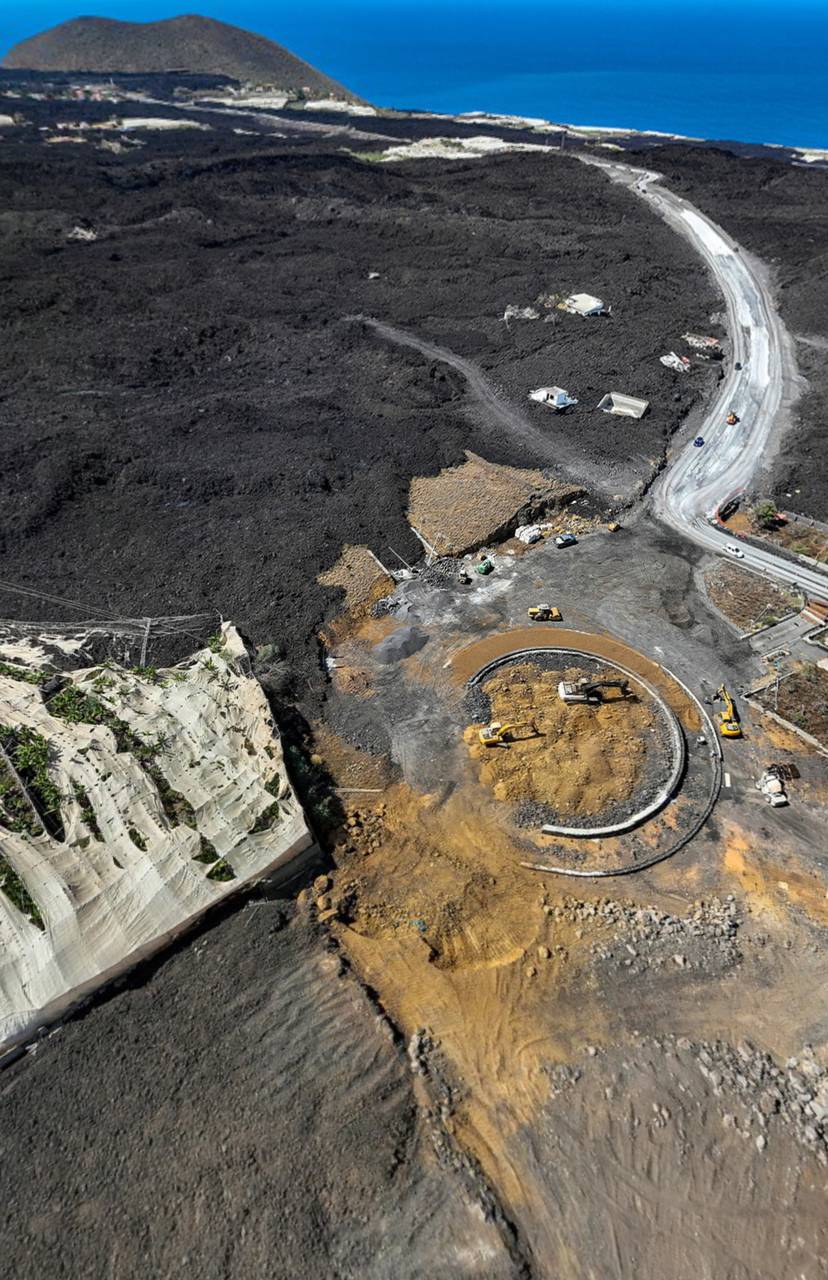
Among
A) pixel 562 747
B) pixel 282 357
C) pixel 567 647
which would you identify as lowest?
pixel 562 747

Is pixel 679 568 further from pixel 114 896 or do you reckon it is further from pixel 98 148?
pixel 98 148

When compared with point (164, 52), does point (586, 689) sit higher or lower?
lower

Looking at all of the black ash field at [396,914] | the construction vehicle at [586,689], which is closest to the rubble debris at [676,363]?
the black ash field at [396,914]

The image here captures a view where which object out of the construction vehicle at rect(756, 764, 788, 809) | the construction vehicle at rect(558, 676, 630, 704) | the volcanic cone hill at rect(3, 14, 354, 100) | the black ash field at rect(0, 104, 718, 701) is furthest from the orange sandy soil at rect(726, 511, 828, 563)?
the volcanic cone hill at rect(3, 14, 354, 100)

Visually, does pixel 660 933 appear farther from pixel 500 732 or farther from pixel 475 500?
pixel 475 500

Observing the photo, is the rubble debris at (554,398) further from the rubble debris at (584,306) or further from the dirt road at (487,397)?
the rubble debris at (584,306)

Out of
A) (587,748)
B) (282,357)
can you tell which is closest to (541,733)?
(587,748)

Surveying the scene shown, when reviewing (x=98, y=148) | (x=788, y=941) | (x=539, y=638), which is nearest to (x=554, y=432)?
(x=539, y=638)
